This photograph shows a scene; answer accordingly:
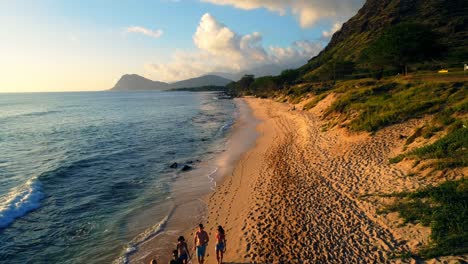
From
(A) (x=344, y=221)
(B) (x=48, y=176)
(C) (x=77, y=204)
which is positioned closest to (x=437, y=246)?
(A) (x=344, y=221)

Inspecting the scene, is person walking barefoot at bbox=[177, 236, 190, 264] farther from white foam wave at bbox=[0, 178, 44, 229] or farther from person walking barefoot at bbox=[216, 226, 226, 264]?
white foam wave at bbox=[0, 178, 44, 229]

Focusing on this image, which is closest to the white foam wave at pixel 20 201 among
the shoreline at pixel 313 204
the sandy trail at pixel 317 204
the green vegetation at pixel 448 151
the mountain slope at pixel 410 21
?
the shoreline at pixel 313 204

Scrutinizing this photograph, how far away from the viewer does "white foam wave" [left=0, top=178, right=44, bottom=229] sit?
1931 cm

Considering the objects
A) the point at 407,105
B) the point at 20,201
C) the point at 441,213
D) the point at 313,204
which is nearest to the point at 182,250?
the point at 313,204

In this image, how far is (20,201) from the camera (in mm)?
21547

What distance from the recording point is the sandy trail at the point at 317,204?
43.0 ft

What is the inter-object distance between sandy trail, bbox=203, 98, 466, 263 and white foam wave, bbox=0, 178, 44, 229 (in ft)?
42.6

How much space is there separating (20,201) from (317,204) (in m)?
21.1

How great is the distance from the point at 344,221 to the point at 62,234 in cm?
1596

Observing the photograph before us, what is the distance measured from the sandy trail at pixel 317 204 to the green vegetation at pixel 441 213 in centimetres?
63

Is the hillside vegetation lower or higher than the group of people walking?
higher

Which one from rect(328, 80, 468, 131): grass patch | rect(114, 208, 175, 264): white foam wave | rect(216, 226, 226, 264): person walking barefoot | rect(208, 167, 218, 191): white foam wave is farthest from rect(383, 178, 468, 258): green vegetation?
rect(208, 167, 218, 191): white foam wave

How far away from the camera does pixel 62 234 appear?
17.2 meters

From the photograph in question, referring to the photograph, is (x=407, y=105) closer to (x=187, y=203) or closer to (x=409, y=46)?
(x=187, y=203)
